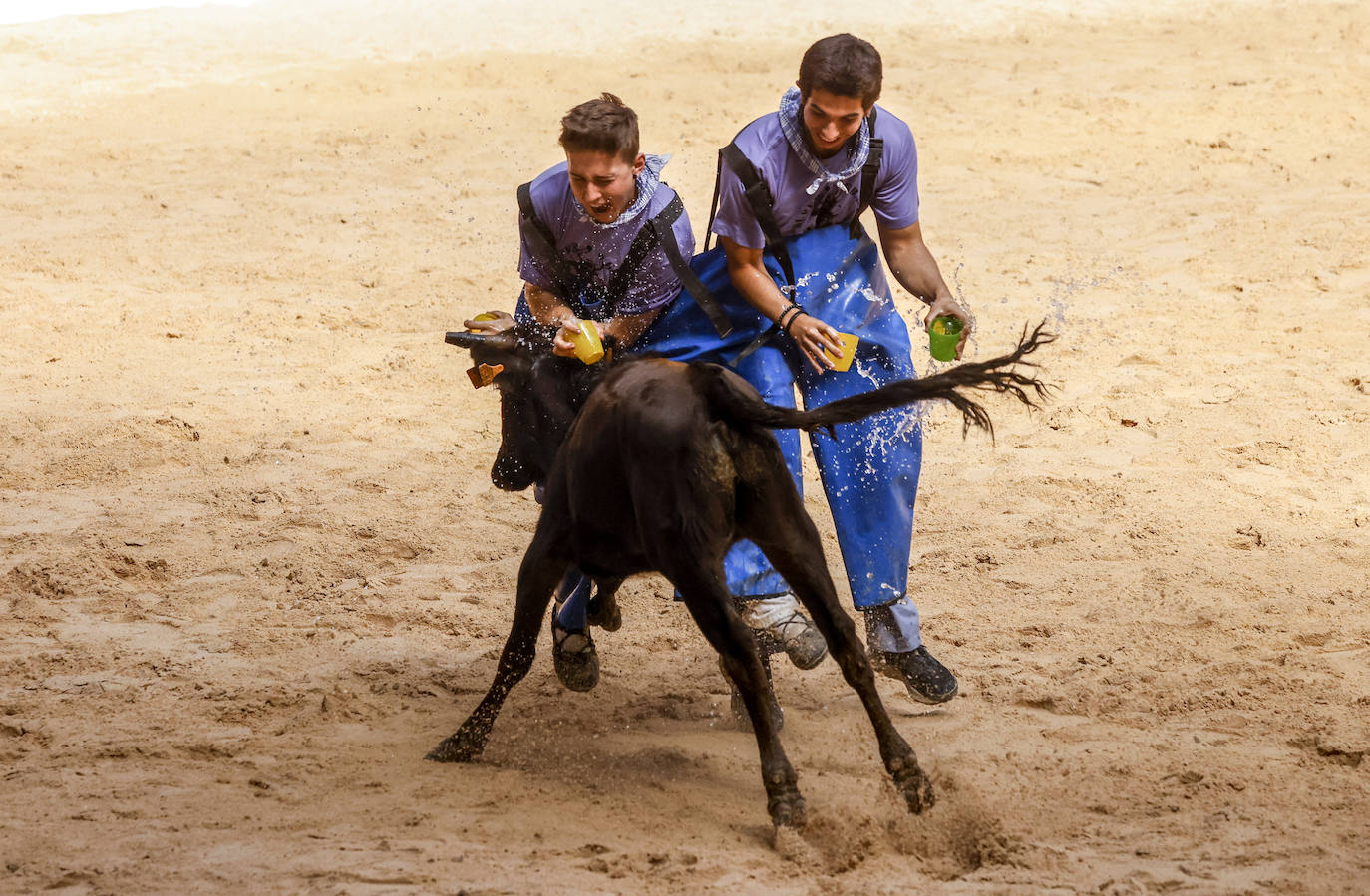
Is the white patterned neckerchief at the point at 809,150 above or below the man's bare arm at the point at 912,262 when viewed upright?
above

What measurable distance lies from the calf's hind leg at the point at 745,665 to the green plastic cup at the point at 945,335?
3.54ft

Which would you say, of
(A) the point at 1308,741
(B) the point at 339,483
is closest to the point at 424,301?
(B) the point at 339,483

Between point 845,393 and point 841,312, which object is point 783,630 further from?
point 841,312

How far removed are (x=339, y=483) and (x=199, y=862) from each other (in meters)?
3.12

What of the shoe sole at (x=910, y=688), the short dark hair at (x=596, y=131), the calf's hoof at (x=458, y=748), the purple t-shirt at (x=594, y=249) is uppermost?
the short dark hair at (x=596, y=131)

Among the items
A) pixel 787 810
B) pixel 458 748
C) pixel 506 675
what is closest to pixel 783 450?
pixel 506 675

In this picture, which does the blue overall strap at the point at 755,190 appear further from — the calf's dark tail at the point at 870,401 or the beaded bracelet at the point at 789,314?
the calf's dark tail at the point at 870,401

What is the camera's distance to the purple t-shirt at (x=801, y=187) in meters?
4.30

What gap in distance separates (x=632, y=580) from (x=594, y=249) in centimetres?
181

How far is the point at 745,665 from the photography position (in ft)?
11.7

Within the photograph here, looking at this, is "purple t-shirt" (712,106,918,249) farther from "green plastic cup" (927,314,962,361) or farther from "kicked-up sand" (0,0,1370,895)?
"kicked-up sand" (0,0,1370,895)

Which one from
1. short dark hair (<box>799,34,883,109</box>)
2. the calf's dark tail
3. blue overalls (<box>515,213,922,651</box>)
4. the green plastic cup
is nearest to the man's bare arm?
blue overalls (<box>515,213,922,651</box>)

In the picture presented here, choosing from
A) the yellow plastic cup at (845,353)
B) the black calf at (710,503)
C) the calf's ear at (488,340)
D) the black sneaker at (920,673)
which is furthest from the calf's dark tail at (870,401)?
the black sneaker at (920,673)

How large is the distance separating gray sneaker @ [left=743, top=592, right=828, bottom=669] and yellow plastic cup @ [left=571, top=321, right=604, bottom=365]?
93 cm
